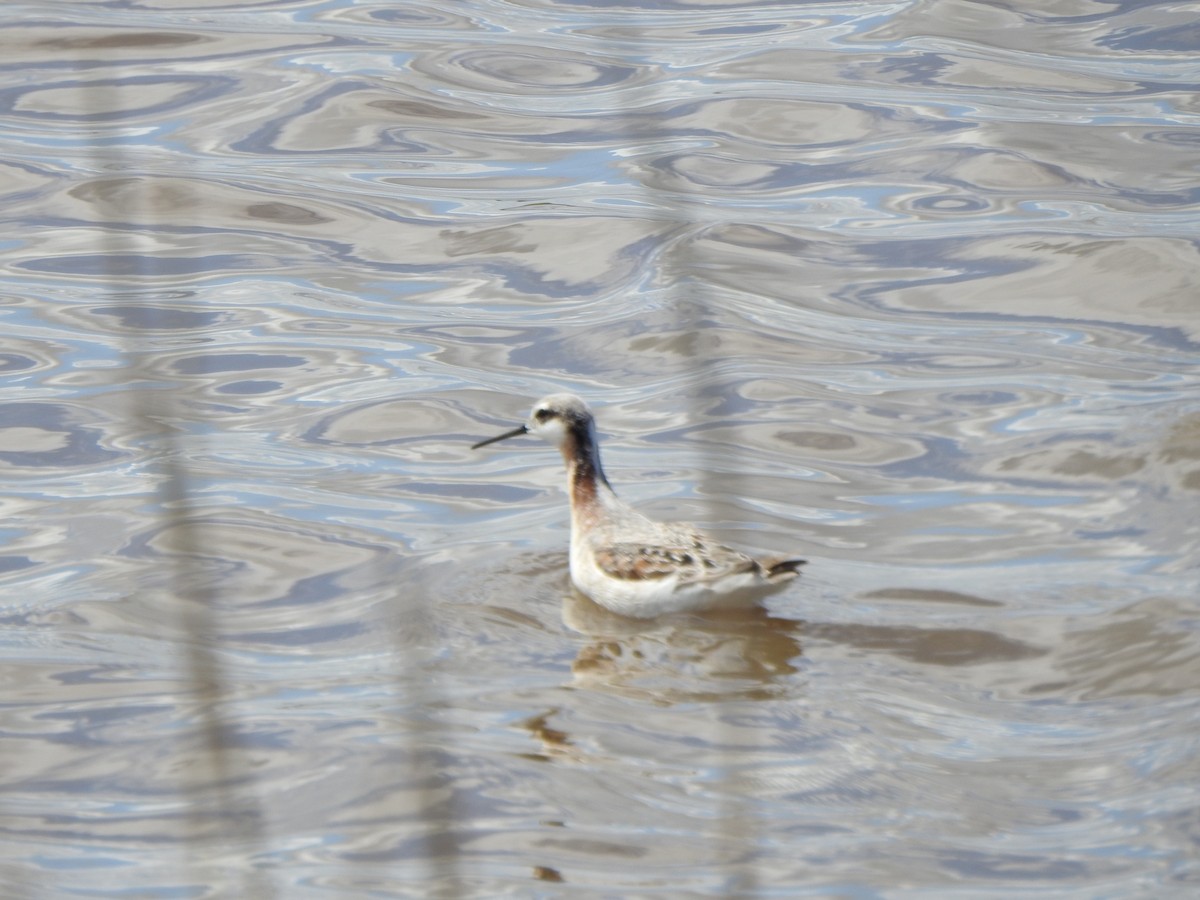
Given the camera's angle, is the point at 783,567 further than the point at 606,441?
No

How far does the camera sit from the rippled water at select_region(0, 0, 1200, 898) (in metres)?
5.69

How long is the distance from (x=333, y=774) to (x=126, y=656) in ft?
4.95

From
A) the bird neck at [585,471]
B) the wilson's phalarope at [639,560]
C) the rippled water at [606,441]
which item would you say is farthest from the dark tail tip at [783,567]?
the bird neck at [585,471]

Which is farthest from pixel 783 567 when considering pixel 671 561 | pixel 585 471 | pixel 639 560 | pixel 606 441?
pixel 606 441

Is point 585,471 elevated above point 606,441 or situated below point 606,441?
above

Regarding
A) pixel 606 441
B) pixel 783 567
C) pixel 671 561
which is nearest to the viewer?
pixel 783 567

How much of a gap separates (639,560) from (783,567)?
61 cm

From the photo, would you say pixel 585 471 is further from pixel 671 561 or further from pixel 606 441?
pixel 606 441

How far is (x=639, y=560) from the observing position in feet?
24.6

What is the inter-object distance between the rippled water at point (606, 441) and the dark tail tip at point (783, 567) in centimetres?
26

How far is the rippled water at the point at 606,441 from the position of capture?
569cm

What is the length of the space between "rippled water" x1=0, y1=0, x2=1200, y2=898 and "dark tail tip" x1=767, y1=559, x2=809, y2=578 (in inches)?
10.2

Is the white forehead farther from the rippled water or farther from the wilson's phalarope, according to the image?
the rippled water

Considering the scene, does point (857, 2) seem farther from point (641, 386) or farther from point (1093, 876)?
point (1093, 876)
